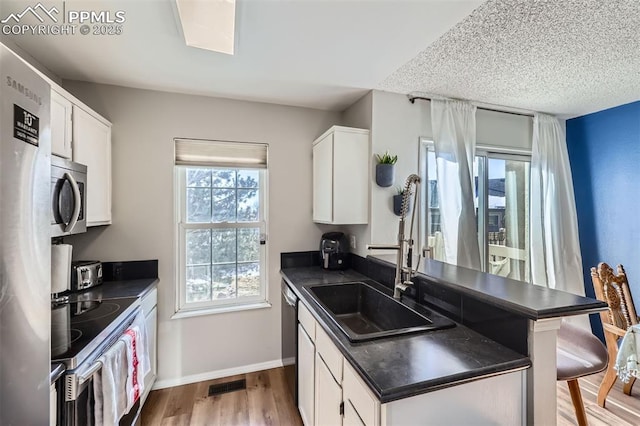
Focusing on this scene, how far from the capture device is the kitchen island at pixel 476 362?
0.94 m

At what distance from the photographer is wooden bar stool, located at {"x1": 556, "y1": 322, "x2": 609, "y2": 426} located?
1.48 m

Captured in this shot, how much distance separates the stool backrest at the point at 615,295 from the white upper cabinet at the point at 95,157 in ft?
12.0

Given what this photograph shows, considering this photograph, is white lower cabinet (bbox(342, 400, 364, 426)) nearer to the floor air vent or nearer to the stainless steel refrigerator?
the stainless steel refrigerator

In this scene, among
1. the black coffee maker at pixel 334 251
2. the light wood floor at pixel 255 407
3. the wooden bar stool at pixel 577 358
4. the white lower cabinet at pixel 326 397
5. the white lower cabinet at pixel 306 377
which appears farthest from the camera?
the black coffee maker at pixel 334 251

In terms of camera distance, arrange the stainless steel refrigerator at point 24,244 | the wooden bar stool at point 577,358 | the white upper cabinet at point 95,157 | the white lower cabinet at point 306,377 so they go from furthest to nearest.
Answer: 1. the white upper cabinet at point 95,157
2. the white lower cabinet at point 306,377
3. the wooden bar stool at point 577,358
4. the stainless steel refrigerator at point 24,244

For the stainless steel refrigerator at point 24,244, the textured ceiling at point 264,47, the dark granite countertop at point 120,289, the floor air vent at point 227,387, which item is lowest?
the floor air vent at point 227,387

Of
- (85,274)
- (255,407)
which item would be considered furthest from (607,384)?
(85,274)

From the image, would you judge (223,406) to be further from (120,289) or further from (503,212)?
(503,212)

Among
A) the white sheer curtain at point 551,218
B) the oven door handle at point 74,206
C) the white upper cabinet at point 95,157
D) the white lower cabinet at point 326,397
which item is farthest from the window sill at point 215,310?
the white sheer curtain at point 551,218

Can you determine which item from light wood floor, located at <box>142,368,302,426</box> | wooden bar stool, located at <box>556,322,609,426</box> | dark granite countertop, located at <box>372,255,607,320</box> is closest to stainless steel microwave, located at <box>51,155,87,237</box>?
light wood floor, located at <box>142,368,302,426</box>

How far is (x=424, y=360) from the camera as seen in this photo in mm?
1041

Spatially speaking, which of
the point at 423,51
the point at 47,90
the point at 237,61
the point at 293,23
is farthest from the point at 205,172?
the point at 423,51

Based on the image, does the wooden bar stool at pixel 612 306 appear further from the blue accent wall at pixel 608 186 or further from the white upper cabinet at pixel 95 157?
the white upper cabinet at pixel 95 157

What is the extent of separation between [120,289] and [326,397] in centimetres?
162
